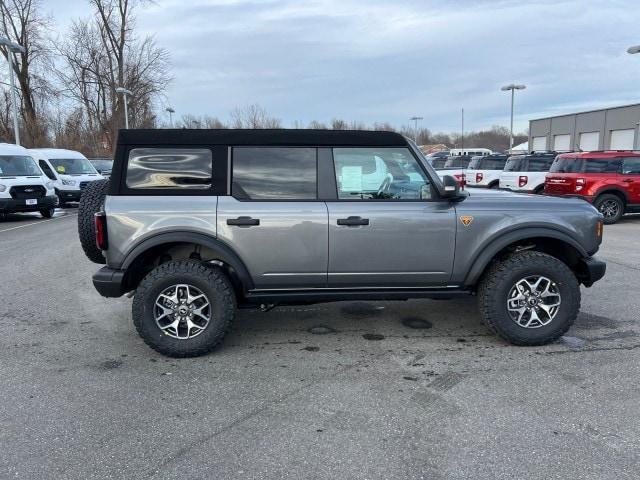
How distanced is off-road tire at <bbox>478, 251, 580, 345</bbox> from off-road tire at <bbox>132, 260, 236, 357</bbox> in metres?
2.24

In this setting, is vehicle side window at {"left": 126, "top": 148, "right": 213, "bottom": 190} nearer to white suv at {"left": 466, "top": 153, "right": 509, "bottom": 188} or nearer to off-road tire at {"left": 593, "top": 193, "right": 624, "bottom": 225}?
off-road tire at {"left": 593, "top": 193, "right": 624, "bottom": 225}

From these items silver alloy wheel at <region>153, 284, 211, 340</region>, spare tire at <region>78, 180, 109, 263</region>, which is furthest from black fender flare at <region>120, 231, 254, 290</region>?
spare tire at <region>78, 180, 109, 263</region>

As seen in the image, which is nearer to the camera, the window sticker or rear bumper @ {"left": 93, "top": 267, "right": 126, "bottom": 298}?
rear bumper @ {"left": 93, "top": 267, "right": 126, "bottom": 298}

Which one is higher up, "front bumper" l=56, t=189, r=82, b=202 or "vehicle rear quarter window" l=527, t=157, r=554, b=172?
"vehicle rear quarter window" l=527, t=157, r=554, b=172

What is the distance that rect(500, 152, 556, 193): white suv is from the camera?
51.3 ft

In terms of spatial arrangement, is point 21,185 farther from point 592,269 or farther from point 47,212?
point 592,269

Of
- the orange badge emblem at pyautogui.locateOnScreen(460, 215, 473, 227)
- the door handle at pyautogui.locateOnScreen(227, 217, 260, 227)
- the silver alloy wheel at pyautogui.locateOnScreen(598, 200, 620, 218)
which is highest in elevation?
the orange badge emblem at pyautogui.locateOnScreen(460, 215, 473, 227)

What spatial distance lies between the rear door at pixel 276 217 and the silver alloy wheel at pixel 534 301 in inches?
66.4

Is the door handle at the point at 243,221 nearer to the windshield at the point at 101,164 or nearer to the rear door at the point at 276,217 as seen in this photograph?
the rear door at the point at 276,217

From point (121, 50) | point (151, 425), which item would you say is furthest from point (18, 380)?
point (121, 50)

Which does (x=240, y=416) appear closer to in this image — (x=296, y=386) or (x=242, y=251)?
(x=296, y=386)

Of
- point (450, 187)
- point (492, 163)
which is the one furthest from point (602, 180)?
point (450, 187)

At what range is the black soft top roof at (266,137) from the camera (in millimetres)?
4246

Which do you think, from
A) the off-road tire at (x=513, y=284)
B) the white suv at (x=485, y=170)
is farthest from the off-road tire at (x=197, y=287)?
the white suv at (x=485, y=170)
